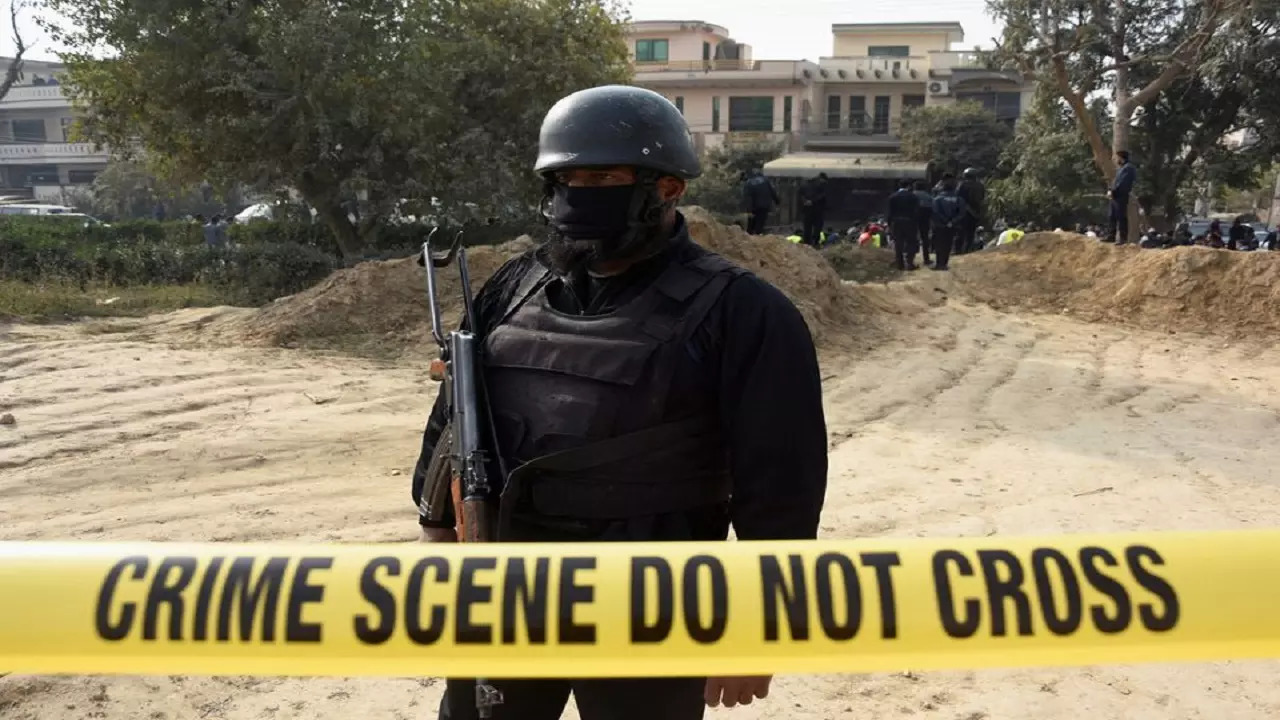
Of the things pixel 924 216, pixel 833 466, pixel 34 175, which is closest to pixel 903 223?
pixel 924 216

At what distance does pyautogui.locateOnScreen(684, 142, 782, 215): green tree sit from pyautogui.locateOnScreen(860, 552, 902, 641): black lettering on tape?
24.2 m

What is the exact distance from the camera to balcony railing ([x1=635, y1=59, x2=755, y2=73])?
130 ft

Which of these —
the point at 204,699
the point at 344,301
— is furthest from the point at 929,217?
the point at 204,699

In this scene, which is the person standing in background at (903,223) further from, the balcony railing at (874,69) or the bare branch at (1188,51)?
the balcony railing at (874,69)

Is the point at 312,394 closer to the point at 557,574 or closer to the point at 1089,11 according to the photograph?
the point at 557,574

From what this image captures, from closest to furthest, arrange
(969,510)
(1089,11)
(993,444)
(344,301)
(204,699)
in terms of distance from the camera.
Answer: (204,699) < (969,510) < (993,444) < (344,301) < (1089,11)

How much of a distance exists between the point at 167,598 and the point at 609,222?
3.20 feet

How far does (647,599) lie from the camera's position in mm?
1336

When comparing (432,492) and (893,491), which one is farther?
(893,491)

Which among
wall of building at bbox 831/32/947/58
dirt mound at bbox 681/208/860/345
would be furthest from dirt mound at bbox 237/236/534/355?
wall of building at bbox 831/32/947/58

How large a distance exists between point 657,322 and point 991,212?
1024 inches

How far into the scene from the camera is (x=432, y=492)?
2107 mm

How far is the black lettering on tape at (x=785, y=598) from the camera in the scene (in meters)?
1.32

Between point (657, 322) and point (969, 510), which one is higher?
point (657, 322)
